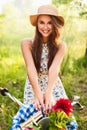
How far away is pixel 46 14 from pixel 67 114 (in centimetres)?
120

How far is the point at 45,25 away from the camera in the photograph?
330cm

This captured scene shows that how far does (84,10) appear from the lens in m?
6.42

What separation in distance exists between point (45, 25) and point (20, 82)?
262 centimetres

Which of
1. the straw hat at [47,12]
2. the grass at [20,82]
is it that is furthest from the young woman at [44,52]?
the grass at [20,82]

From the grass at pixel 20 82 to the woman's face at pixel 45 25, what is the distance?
1.23m

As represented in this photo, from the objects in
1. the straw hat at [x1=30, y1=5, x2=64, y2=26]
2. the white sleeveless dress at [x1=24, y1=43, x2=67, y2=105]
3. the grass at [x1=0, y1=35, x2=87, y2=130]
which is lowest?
the grass at [x1=0, y1=35, x2=87, y2=130]

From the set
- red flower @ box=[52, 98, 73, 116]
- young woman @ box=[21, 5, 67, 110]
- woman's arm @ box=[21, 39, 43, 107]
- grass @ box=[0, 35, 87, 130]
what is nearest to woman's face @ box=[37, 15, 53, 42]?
young woman @ box=[21, 5, 67, 110]

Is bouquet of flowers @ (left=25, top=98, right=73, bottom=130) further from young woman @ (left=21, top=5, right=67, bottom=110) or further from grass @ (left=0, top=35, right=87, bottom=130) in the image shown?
grass @ (left=0, top=35, right=87, bottom=130)

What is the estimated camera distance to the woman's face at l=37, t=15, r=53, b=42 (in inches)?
130

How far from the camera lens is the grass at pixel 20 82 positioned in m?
4.37

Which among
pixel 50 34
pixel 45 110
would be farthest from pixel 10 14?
pixel 45 110

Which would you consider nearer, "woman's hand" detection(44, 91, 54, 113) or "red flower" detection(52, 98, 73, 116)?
"red flower" detection(52, 98, 73, 116)

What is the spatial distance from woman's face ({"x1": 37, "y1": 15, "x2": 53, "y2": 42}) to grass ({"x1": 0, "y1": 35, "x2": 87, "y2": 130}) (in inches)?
48.3

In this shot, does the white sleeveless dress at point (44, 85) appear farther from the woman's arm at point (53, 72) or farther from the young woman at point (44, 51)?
the woman's arm at point (53, 72)
